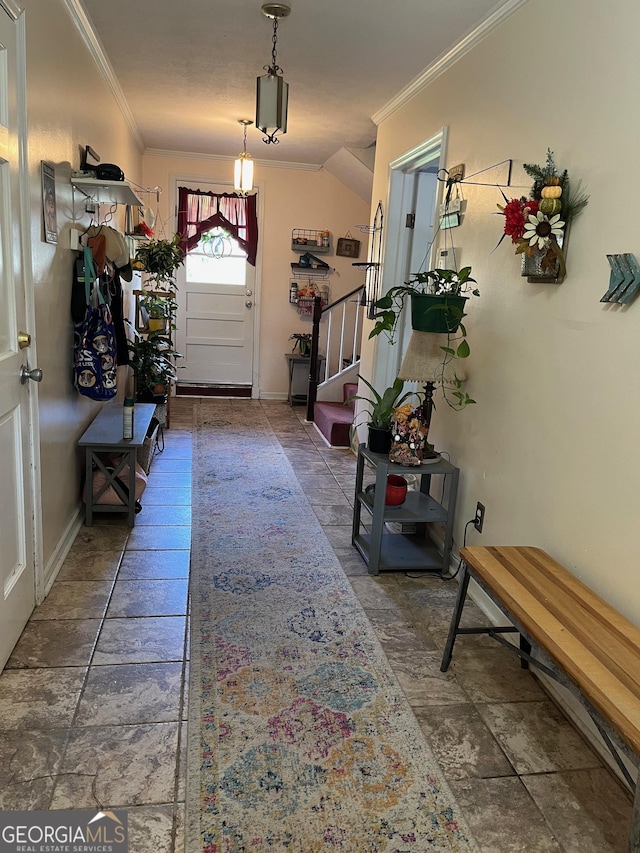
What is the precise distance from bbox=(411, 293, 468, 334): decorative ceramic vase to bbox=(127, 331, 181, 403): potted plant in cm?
263

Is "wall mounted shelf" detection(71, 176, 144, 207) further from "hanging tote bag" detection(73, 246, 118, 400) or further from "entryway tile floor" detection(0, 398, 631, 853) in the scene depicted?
"entryway tile floor" detection(0, 398, 631, 853)

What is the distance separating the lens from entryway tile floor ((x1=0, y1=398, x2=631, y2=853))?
150cm

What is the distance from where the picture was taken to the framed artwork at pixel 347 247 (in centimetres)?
655

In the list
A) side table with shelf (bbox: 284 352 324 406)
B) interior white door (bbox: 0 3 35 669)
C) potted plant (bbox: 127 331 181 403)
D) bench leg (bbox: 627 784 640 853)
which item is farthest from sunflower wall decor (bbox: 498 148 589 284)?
side table with shelf (bbox: 284 352 324 406)

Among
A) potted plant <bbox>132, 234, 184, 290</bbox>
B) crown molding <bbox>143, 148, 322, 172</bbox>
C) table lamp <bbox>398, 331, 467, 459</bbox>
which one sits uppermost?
crown molding <bbox>143, 148, 322, 172</bbox>

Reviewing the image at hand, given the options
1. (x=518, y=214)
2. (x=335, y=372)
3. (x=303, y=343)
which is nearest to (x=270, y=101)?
(x=518, y=214)

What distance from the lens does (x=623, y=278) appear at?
169 cm

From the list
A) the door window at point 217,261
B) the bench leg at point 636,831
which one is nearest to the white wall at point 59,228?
the bench leg at point 636,831

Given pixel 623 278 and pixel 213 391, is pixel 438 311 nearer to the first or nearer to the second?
pixel 623 278

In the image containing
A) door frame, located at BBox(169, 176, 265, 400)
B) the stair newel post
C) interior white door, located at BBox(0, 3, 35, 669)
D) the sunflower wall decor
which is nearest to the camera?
interior white door, located at BBox(0, 3, 35, 669)

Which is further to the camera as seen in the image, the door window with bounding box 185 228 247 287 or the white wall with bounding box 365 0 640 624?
the door window with bounding box 185 228 247 287

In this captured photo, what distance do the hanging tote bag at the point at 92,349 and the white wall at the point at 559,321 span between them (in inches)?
68.6

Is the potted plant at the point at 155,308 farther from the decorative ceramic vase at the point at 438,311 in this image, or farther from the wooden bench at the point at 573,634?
the wooden bench at the point at 573,634

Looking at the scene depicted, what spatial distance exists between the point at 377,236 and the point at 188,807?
3.72m
